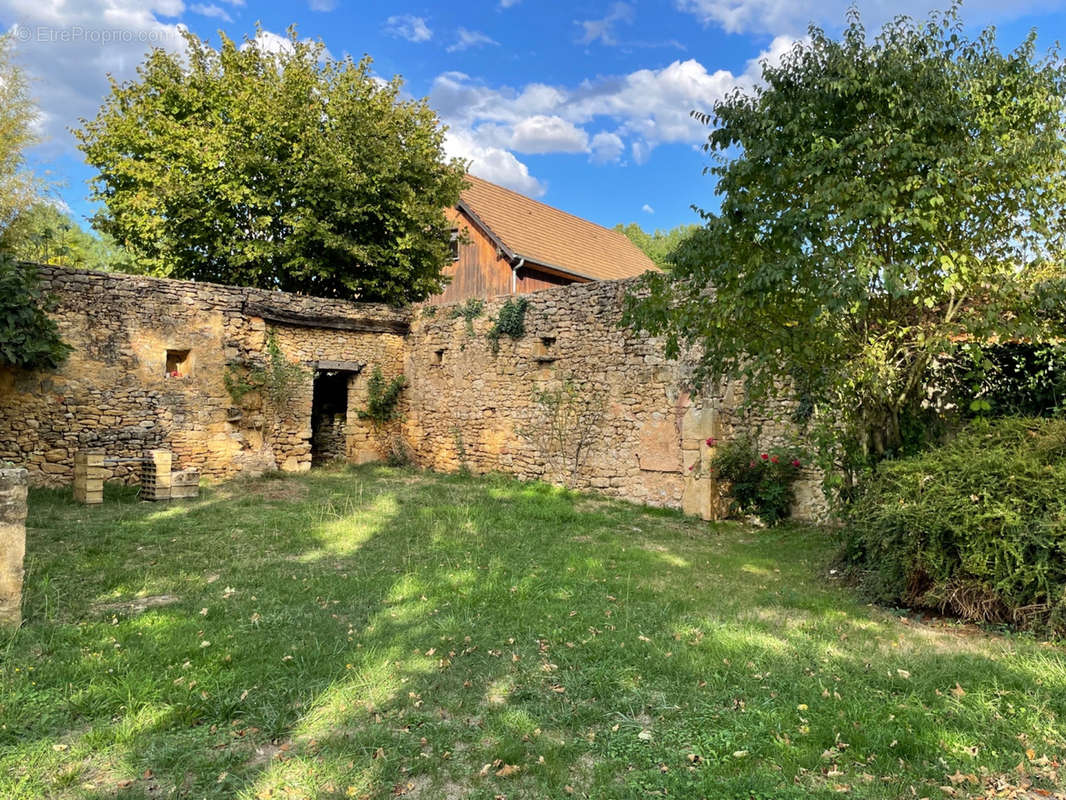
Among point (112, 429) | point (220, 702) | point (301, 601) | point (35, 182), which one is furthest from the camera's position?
point (35, 182)

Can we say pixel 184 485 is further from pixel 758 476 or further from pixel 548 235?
pixel 548 235

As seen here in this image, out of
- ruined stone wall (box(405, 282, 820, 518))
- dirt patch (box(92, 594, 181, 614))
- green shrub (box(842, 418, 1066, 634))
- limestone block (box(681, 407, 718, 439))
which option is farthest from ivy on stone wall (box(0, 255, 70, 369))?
green shrub (box(842, 418, 1066, 634))

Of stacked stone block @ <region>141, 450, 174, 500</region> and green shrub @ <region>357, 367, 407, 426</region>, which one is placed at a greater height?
green shrub @ <region>357, 367, 407, 426</region>

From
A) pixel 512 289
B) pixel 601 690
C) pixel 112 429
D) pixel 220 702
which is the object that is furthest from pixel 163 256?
pixel 601 690

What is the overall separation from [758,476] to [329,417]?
941 centimetres

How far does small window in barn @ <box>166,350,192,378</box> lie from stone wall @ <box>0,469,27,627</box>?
7.38 m

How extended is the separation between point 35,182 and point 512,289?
1252cm

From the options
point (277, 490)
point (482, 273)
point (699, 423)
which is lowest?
point (277, 490)

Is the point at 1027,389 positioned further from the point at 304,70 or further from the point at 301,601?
the point at 304,70

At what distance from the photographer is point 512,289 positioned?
17.8 meters

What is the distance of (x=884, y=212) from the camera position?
4582 millimetres

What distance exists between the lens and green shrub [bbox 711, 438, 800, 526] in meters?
7.97

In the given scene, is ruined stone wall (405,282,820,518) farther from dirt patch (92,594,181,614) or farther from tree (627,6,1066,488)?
dirt patch (92,594,181,614)

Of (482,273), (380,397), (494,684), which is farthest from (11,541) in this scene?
(482,273)
